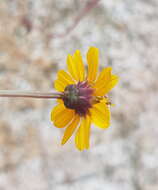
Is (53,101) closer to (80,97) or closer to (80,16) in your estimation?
(80,16)

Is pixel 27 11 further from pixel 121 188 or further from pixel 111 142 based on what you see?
pixel 121 188

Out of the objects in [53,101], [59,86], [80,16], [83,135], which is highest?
[80,16]

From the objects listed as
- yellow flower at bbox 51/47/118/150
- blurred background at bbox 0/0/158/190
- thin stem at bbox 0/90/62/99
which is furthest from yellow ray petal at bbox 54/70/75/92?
blurred background at bbox 0/0/158/190

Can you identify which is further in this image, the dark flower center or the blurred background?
the blurred background

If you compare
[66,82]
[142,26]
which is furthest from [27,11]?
[66,82]

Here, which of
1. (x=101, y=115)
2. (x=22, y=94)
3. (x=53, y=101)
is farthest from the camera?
(x=53, y=101)

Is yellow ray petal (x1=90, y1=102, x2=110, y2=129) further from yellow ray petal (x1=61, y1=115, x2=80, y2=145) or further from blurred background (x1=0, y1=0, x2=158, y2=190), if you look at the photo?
blurred background (x1=0, y1=0, x2=158, y2=190)

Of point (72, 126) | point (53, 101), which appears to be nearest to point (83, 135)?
point (72, 126)
